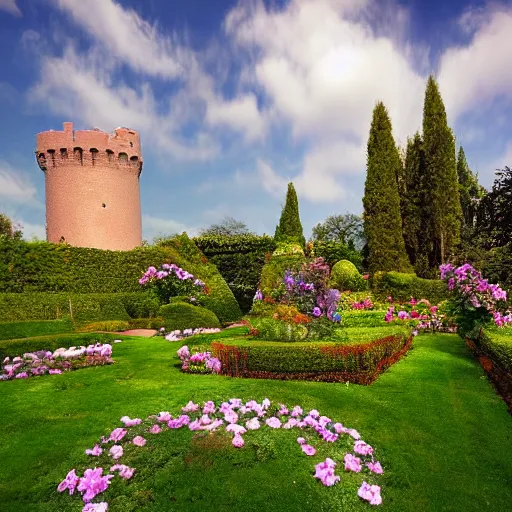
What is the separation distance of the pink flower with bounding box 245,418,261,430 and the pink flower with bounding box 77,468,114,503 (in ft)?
4.42

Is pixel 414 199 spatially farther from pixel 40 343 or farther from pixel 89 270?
pixel 40 343

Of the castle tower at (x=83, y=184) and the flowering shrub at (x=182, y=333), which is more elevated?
the castle tower at (x=83, y=184)

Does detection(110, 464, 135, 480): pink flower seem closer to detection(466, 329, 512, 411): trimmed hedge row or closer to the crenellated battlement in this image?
detection(466, 329, 512, 411): trimmed hedge row

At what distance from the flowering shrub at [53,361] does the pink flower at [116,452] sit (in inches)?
156

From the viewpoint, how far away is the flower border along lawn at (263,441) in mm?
3354

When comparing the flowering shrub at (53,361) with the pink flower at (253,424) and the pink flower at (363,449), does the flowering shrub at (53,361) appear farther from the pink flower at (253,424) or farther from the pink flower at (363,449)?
the pink flower at (363,449)

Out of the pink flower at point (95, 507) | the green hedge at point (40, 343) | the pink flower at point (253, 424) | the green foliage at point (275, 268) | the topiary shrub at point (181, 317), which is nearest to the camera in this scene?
the pink flower at point (95, 507)

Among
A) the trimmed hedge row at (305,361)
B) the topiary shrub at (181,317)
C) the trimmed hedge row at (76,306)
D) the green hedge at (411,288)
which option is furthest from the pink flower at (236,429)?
the green hedge at (411,288)

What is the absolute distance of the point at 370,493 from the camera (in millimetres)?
3355

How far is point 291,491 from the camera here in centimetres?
338

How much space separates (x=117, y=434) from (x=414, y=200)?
22.8 metres

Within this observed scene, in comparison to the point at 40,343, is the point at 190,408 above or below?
below

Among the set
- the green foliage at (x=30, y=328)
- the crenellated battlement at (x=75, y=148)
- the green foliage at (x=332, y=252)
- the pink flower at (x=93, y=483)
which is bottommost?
the pink flower at (x=93, y=483)

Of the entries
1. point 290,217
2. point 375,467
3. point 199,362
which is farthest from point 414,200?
point 375,467
